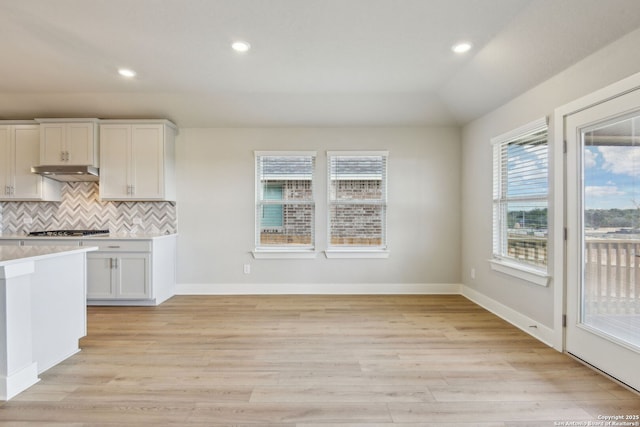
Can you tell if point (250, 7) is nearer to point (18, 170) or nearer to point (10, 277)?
point (10, 277)

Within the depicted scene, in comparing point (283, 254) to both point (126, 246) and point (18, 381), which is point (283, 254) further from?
point (18, 381)

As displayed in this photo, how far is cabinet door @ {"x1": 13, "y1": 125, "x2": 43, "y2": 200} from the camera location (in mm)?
4148

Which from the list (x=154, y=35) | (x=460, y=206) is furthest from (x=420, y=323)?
(x=154, y=35)

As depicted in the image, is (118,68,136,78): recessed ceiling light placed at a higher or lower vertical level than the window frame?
higher

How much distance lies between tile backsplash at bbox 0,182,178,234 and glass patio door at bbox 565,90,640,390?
472 centimetres

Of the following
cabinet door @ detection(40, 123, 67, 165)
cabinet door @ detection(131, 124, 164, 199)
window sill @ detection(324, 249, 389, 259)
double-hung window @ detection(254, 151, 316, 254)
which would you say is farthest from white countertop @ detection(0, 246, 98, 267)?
window sill @ detection(324, 249, 389, 259)

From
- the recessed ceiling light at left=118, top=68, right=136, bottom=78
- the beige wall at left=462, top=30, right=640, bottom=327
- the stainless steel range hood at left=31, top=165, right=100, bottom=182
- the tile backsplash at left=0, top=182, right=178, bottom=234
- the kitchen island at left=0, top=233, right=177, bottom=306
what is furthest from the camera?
the tile backsplash at left=0, top=182, right=178, bottom=234

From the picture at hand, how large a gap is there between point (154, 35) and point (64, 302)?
2.31 metres

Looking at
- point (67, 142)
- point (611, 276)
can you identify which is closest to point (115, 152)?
point (67, 142)

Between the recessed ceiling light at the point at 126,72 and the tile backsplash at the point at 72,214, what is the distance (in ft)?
5.95

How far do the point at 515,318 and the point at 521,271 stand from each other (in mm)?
531

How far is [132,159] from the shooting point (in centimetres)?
414

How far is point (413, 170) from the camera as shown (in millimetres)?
4484

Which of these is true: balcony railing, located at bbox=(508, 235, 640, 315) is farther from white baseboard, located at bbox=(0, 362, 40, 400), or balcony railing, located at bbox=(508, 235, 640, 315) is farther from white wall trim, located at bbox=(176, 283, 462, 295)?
white baseboard, located at bbox=(0, 362, 40, 400)
